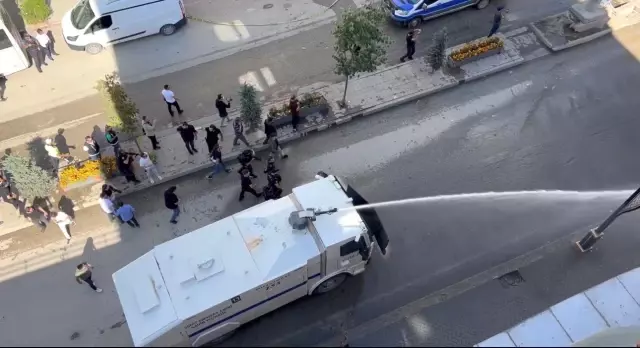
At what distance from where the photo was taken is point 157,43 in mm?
19406

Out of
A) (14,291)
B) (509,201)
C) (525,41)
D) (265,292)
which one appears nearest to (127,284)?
(265,292)

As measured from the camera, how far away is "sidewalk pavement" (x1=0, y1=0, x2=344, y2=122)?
706 inches

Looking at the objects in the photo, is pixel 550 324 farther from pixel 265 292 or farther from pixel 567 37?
pixel 567 37

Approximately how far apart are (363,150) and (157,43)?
28.1ft

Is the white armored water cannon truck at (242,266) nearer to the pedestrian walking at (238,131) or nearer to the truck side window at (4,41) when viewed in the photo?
the pedestrian walking at (238,131)

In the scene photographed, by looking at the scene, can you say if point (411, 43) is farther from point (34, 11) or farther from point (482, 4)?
point (34, 11)

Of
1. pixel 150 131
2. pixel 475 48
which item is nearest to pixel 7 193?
pixel 150 131

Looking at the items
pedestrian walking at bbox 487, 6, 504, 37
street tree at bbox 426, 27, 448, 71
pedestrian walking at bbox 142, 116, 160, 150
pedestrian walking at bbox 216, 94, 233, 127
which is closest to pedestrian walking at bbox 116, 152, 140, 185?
pedestrian walking at bbox 142, 116, 160, 150

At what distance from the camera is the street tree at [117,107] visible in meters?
15.0

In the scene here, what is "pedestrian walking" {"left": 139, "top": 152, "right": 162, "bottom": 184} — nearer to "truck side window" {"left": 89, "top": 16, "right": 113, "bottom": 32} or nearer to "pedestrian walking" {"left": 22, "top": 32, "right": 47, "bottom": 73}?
"truck side window" {"left": 89, "top": 16, "right": 113, "bottom": 32}

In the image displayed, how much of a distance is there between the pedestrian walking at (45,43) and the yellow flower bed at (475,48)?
13569mm

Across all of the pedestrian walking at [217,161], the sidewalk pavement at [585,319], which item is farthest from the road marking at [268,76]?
the sidewalk pavement at [585,319]

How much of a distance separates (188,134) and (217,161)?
43.6 inches

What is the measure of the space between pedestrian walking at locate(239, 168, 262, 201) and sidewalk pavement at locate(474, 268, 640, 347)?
6991 millimetres
